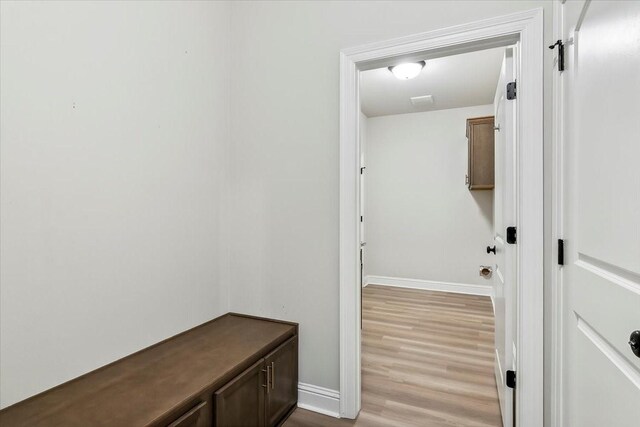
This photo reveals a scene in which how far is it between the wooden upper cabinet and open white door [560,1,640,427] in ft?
8.76

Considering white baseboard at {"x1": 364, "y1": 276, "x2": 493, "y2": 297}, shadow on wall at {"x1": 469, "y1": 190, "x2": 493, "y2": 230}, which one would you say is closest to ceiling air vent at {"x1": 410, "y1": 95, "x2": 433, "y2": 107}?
shadow on wall at {"x1": 469, "y1": 190, "x2": 493, "y2": 230}

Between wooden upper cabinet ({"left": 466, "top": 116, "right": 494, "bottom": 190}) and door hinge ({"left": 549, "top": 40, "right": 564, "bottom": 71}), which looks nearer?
door hinge ({"left": 549, "top": 40, "right": 564, "bottom": 71})

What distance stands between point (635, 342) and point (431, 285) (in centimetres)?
418

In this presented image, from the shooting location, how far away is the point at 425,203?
479 centimetres

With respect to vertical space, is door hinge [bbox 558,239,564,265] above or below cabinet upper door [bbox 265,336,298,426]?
above

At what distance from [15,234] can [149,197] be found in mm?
569

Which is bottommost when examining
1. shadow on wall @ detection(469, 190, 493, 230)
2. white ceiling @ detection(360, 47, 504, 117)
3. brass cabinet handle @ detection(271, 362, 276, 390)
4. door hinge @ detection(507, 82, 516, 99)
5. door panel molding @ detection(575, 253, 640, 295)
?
brass cabinet handle @ detection(271, 362, 276, 390)

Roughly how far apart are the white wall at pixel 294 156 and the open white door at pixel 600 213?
87 cm

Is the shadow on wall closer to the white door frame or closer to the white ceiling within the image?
the white ceiling

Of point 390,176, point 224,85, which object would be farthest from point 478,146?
point 224,85

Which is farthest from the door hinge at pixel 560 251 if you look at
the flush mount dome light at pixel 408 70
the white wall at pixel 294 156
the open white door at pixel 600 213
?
the flush mount dome light at pixel 408 70

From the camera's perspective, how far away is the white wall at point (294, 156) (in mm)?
1910

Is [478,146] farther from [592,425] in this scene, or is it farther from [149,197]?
[149,197]

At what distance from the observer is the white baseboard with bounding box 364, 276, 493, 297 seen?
4458mm
